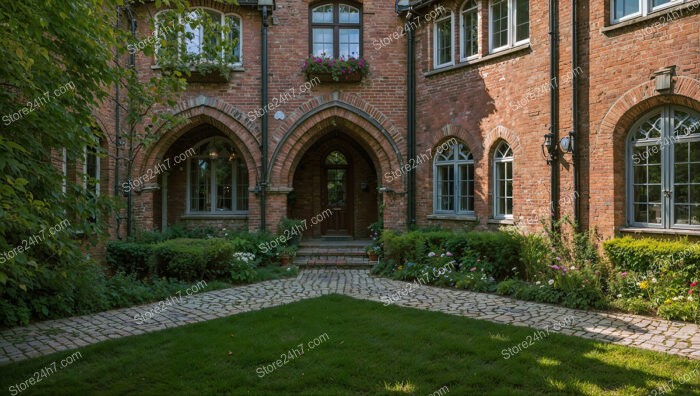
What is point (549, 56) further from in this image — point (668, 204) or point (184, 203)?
point (184, 203)

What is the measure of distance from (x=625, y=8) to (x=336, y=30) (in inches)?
276

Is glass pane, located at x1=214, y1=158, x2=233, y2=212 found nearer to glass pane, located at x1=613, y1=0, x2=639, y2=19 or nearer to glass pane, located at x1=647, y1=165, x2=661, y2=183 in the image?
glass pane, located at x1=613, y1=0, x2=639, y2=19

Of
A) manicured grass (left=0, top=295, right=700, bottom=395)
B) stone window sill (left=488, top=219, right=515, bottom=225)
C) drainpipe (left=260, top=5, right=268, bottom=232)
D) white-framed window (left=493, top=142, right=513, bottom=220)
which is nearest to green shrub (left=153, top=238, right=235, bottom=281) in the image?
drainpipe (left=260, top=5, right=268, bottom=232)

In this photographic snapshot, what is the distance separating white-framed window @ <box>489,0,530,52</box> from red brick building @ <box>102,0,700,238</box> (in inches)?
1.2

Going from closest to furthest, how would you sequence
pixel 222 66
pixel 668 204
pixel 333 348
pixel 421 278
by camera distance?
pixel 333 348 < pixel 668 204 < pixel 421 278 < pixel 222 66

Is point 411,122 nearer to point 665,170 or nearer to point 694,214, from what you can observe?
point 665,170

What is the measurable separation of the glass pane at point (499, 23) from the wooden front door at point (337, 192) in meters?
6.29

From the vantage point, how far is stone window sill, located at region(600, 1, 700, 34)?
7477 mm

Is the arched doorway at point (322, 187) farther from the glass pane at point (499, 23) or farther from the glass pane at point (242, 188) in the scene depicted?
the glass pane at point (499, 23)

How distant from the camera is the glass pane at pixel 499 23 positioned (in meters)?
10.7

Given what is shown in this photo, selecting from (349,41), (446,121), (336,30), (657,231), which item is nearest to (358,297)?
(657,231)

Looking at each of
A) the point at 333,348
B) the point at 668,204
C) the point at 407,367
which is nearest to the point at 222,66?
the point at 333,348

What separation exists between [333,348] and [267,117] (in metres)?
8.25

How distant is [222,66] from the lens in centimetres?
1159
